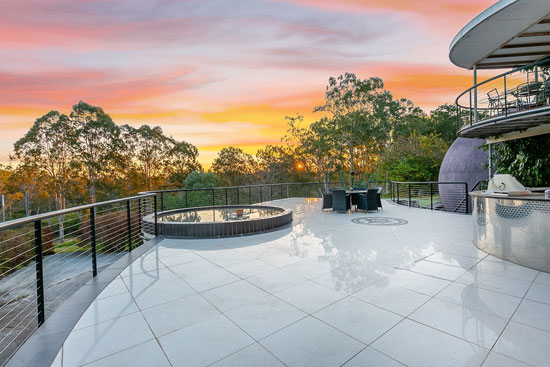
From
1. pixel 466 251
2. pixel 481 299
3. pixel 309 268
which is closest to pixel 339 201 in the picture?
pixel 466 251

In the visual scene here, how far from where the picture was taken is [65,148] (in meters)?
21.2

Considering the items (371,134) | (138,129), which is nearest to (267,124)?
(371,134)

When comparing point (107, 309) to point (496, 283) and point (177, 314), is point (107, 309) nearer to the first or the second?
point (177, 314)

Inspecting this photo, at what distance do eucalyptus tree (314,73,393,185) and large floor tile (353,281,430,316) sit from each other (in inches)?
821

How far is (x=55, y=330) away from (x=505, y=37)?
9210mm

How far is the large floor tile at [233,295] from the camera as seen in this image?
8.55 feet

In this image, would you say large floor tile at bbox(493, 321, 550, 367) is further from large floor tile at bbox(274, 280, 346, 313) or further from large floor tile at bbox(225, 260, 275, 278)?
large floor tile at bbox(225, 260, 275, 278)

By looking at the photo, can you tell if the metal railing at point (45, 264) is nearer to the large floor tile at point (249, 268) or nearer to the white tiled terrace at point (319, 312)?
the white tiled terrace at point (319, 312)

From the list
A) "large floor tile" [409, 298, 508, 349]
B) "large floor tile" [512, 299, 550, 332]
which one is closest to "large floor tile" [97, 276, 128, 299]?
"large floor tile" [409, 298, 508, 349]

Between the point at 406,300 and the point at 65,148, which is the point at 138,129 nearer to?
the point at 65,148

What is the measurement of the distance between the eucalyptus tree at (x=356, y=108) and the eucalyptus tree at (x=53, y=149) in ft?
66.4

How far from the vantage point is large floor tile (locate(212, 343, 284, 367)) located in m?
1.76

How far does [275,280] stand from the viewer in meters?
3.20

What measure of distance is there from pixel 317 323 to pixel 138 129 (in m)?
26.9
